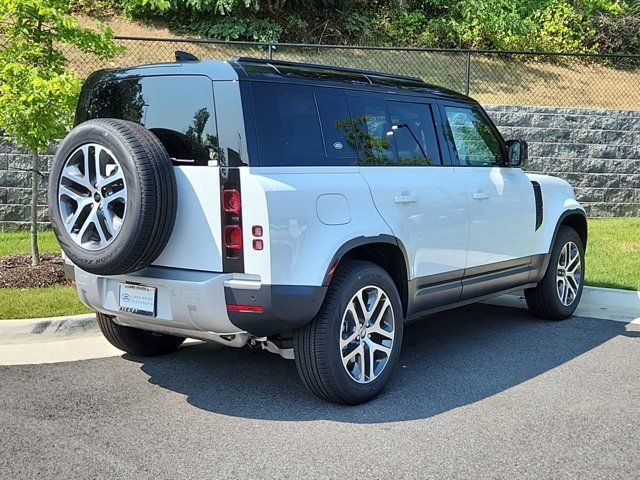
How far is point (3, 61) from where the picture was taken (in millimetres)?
6938

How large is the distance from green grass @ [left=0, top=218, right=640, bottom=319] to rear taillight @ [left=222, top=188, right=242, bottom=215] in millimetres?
2638

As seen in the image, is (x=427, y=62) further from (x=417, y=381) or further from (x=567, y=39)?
(x=417, y=381)

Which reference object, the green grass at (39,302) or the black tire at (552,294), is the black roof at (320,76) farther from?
the green grass at (39,302)

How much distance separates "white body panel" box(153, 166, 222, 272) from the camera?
402 cm

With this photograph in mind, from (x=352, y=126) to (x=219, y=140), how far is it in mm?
1040

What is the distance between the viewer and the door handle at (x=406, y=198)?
4.77 meters

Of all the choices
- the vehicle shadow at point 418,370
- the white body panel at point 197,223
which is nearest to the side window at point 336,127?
the white body panel at point 197,223

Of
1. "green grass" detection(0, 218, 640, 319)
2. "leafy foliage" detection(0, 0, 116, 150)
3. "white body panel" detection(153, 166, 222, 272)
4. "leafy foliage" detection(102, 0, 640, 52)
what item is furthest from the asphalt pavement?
"leafy foliage" detection(102, 0, 640, 52)

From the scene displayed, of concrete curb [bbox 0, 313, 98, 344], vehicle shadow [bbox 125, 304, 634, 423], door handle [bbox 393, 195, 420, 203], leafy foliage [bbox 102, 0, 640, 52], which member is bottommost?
vehicle shadow [bbox 125, 304, 634, 423]

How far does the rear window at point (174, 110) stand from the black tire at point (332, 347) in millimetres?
1113

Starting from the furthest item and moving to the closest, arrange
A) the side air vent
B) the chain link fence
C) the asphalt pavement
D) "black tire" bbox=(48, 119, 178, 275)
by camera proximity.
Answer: the chain link fence, the side air vent, "black tire" bbox=(48, 119, 178, 275), the asphalt pavement

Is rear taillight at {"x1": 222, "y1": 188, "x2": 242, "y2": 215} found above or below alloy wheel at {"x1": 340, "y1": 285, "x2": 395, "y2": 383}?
above

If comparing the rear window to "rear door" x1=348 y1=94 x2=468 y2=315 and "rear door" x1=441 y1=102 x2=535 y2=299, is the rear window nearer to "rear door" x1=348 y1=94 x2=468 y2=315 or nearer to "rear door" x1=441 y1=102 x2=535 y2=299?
"rear door" x1=348 y1=94 x2=468 y2=315

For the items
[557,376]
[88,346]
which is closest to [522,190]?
[557,376]
